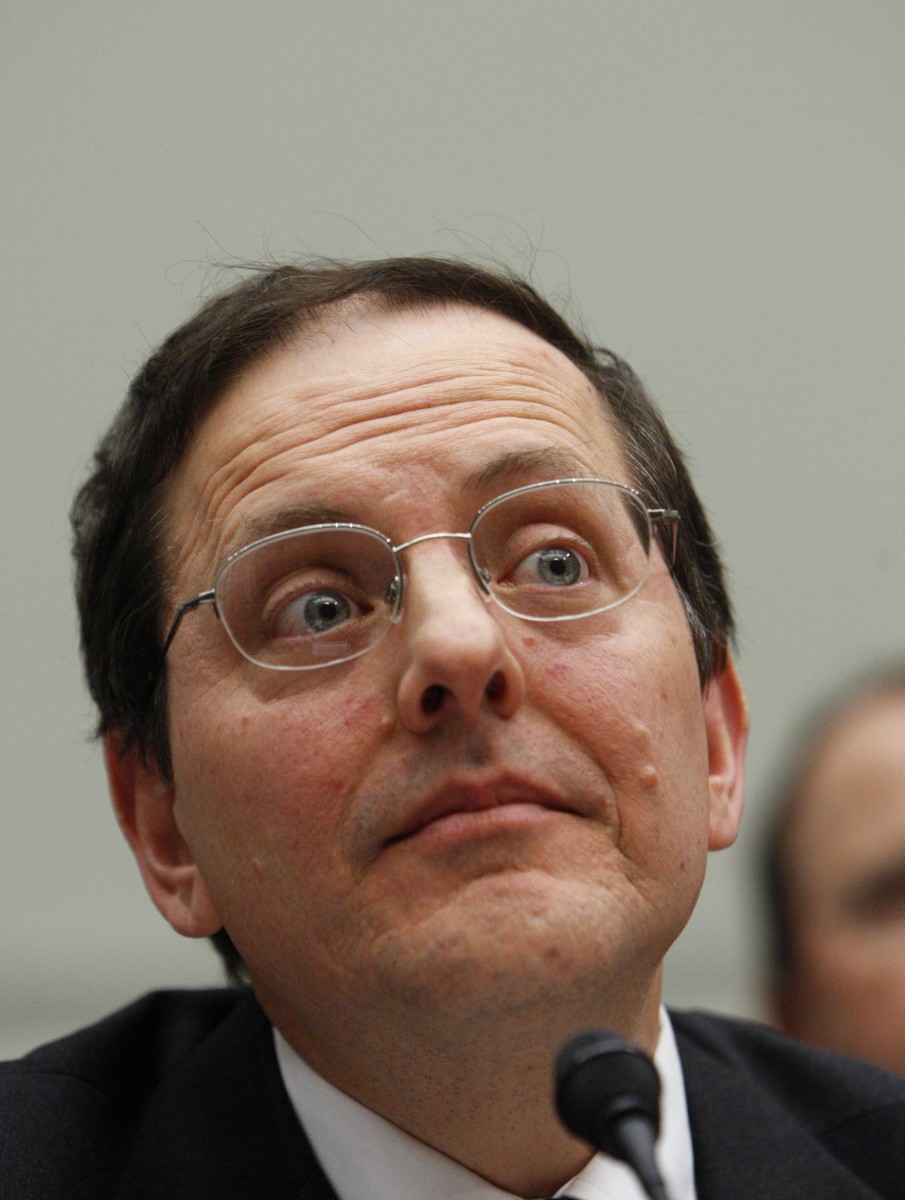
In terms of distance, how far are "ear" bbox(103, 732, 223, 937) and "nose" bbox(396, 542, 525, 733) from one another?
545mm

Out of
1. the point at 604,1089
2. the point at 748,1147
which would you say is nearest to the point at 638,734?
the point at 604,1089

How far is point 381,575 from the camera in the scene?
164 cm

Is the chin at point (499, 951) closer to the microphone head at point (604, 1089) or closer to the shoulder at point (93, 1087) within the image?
the microphone head at point (604, 1089)

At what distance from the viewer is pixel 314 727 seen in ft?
5.14

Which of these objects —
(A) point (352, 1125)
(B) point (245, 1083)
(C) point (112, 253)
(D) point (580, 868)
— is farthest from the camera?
(C) point (112, 253)

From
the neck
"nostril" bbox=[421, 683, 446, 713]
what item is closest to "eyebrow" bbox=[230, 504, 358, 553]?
"nostril" bbox=[421, 683, 446, 713]

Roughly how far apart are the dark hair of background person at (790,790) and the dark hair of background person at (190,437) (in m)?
0.97

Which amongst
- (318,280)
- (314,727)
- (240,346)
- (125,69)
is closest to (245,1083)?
(314,727)

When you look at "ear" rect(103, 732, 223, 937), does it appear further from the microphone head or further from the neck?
the microphone head

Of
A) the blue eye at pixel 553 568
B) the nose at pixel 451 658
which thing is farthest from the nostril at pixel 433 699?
the blue eye at pixel 553 568

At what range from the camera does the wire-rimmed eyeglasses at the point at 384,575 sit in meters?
1.63

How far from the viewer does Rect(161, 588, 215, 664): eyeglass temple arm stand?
5.75 feet

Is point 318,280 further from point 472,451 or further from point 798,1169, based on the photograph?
point 798,1169

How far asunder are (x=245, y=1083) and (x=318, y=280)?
3.96 feet
